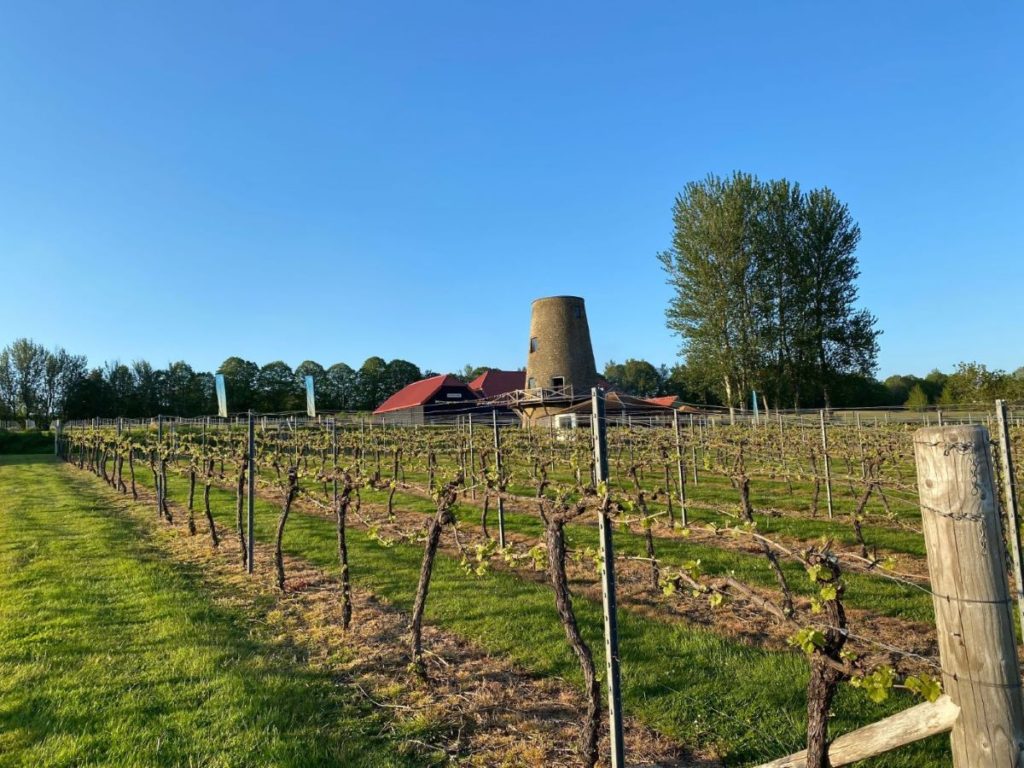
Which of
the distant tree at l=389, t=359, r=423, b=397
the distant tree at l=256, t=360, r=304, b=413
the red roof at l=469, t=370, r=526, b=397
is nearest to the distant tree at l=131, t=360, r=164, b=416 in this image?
the distant tree at l=256, t=360, r=304, b=413

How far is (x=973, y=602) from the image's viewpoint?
1520 mm

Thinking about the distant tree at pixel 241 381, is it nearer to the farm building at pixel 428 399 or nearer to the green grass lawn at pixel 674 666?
the farm building at pixel 428 399

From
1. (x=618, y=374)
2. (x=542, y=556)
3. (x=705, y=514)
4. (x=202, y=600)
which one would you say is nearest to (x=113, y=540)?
(x=202, y=600)

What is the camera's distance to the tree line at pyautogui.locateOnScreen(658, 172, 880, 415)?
115ft

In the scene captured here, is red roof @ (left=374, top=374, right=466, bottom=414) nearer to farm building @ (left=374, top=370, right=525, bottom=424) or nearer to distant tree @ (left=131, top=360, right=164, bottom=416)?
farm building @ (left=374, top=370, right=525, bottom=424)

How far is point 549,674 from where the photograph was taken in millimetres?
4156

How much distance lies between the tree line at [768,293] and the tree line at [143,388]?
3177 centimetres

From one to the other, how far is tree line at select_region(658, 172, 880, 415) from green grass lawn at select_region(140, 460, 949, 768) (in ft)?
105

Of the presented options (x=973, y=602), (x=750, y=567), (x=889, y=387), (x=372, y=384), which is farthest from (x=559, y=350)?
(x=889, y=387)

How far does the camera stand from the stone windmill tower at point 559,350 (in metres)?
34.6

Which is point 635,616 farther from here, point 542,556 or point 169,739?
point 169,739

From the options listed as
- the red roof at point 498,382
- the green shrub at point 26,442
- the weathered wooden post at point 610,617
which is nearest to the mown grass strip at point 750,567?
the weathered wooden post at point 610,617

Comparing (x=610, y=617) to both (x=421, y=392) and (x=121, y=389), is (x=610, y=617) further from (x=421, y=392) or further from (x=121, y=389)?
(x=121, y=389)

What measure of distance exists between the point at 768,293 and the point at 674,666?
35079 millimetres
